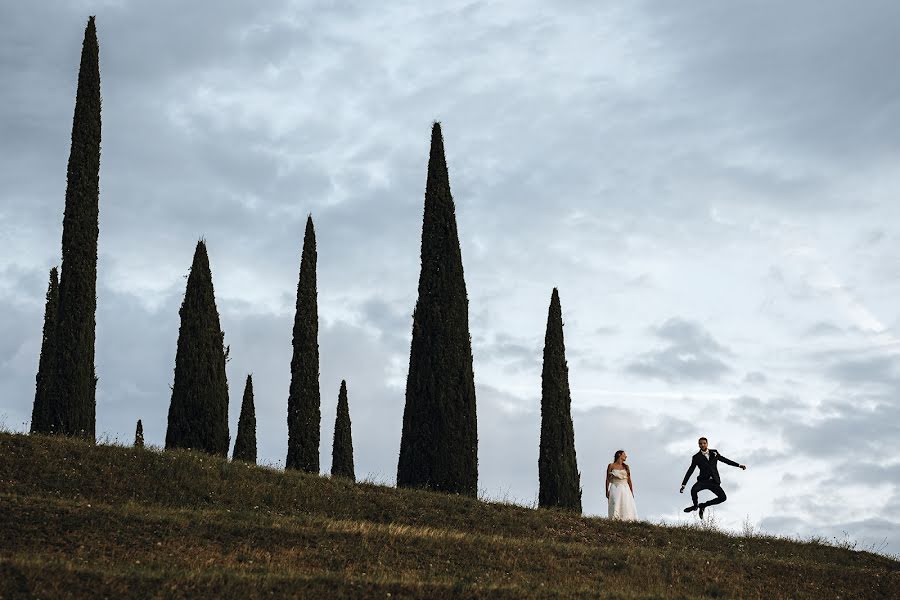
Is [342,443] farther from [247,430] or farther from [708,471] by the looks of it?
[708,471]

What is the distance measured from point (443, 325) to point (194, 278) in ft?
30.1

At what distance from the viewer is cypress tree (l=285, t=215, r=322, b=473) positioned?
4156 centimetres

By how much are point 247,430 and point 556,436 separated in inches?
631

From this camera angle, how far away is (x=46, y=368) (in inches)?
1448

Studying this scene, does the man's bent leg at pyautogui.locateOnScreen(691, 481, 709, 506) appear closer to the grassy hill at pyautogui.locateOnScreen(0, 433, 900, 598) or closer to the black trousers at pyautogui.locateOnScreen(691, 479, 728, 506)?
the black trousers at pyautogui.locateOnScreen(691, 479, 728, 506)

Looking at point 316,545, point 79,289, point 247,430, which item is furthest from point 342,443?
point 316,545

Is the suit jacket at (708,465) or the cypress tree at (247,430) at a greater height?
the cypress tree at (247,430)

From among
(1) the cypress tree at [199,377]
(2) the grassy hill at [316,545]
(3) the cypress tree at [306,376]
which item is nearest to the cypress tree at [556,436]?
(3) the cypress tree at [306,376]

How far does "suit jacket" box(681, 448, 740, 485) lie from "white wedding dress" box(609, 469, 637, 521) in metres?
Answer: 1.60

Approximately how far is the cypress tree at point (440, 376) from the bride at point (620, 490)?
4381 millimetres

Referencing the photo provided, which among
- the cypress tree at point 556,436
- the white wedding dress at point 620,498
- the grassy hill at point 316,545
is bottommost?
the grassy hill at point 316,545

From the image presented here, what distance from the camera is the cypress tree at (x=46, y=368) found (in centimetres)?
3252

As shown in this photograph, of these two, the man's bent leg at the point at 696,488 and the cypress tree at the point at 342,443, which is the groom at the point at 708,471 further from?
the cypress tree at the point at 342,443

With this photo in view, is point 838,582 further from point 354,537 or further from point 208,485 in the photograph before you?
point 208,485
